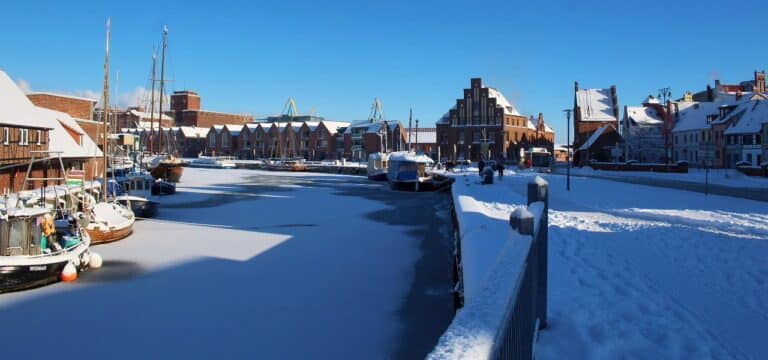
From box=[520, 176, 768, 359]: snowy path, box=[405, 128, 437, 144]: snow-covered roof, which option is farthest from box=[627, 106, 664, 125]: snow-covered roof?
box=[520, 176, 768, 359]: snowy path

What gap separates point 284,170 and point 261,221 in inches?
2897

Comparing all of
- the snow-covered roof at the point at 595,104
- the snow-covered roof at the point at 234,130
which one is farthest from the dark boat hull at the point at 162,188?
the snow-covered roof at the point at 234,130

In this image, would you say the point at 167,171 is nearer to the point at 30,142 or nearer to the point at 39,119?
the point at 39,119

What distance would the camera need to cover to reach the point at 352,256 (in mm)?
18828

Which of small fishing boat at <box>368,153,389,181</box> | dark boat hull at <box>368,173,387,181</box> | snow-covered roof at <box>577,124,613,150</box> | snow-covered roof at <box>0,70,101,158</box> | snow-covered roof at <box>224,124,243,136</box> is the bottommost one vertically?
dark boat hull at <box>368,173,387,181</box>

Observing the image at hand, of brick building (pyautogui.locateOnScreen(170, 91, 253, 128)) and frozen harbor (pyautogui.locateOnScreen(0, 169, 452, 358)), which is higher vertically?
brick building (pyautogui.locateOnScreen(170, 91, 253, 128))

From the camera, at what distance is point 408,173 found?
55438mm

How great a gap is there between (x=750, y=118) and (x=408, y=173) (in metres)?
36.9

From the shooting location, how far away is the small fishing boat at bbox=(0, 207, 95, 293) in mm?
14477

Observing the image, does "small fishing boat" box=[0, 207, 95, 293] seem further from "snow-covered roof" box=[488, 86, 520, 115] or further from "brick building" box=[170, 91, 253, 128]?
"brick building" box=[170, 91, 253, 128]

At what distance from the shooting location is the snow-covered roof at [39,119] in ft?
104

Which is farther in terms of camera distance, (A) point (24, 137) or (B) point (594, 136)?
(B) point (594, 136)

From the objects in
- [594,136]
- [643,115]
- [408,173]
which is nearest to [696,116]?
[643,115]

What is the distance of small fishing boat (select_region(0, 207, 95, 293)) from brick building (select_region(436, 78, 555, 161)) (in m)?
80.0
